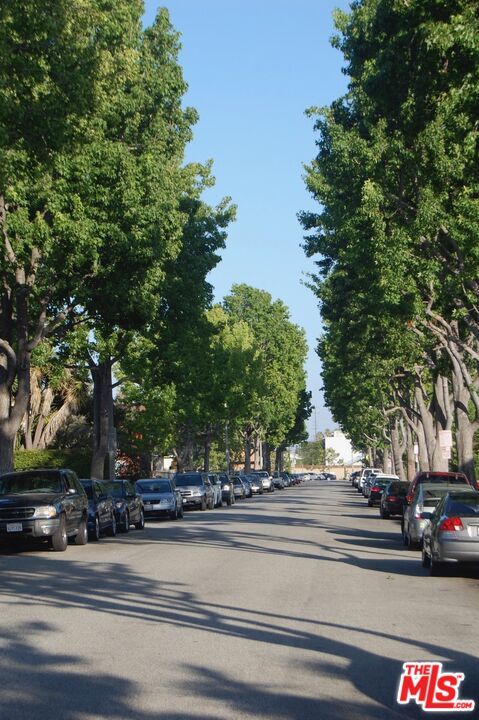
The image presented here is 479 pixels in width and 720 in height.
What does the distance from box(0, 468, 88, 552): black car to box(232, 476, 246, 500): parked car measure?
42.8 meters

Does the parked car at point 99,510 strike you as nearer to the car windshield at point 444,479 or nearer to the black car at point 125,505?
the black car at point 125,505

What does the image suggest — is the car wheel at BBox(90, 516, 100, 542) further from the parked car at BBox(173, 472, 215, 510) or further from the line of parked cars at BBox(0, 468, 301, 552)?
the parked car at BBox(173, 472, 215, 510)

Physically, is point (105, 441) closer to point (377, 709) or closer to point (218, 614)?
point (218, 614)

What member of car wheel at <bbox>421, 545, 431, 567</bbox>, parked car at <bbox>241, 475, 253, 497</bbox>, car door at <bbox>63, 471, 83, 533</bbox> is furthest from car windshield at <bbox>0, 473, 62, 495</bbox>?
parked car at <bbox>241, 475, 253, 497</bbox>

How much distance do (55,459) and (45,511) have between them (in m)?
31.1

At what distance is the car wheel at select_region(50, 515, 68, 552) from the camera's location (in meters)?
23.3

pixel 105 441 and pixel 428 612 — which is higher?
pixel 105 441

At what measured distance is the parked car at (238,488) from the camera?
68.5 meters

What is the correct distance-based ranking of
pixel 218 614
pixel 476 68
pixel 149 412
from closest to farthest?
pixel 218 614 → pixel 476 68 → pixel 149 412

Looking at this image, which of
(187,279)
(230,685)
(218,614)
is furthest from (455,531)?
(187,279)

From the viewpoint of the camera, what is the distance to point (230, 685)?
8992mm

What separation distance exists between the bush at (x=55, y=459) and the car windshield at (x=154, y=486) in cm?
1278

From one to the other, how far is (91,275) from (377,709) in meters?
23.1

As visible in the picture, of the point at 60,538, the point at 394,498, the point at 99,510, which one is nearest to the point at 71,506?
the point at 60,538
